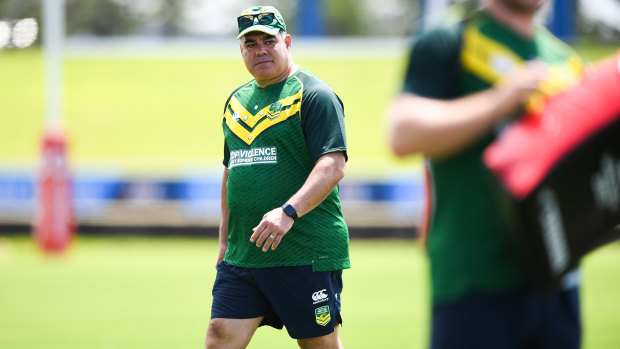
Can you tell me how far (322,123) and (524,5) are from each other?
1907 mm

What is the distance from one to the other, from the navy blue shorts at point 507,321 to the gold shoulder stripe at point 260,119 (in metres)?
2.04

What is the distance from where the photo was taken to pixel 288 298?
15.2ft

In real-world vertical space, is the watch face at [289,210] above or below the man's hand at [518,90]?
below

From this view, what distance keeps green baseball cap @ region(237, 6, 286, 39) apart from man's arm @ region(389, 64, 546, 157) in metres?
2.10

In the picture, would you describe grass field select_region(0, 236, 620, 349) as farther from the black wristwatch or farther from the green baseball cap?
the green baseball cap

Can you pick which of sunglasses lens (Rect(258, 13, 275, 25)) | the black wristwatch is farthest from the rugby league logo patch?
sunglasses lens (Rect(258, 13, 275, 25))

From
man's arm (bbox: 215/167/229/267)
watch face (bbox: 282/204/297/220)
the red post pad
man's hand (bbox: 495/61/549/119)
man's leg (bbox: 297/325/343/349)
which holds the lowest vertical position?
the red post pad

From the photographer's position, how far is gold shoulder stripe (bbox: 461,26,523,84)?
272cm

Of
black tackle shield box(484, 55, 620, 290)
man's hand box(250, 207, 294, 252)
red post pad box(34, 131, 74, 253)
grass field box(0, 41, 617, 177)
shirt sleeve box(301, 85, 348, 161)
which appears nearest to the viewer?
black tackle shield box(484, 55, 620, 290)

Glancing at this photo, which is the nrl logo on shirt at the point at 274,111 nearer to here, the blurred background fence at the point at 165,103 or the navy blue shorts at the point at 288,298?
the navy blue shorts at the point at 288,298

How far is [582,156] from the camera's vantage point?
2.47 meters

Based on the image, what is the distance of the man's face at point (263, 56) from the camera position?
15.4 feet

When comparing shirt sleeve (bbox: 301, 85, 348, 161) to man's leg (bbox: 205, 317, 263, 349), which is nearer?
shirt sleeve (bbox: 301, 85, 348, 161)

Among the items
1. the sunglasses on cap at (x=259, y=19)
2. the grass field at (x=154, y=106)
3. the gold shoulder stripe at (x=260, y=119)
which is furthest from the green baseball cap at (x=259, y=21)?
the grass field at (x=154, y=106)
